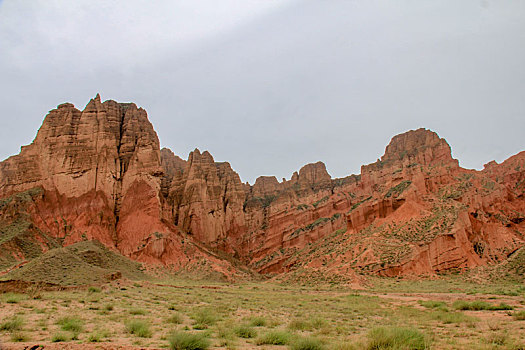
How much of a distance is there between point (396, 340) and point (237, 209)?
9823 cm

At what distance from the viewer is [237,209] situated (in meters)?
108

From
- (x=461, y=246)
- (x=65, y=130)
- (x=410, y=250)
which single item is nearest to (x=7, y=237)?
(x=65, y=130)

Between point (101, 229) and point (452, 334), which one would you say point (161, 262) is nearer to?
point (101, 229)

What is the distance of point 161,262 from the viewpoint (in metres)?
66.3

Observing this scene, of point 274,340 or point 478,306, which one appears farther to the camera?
point 478,306

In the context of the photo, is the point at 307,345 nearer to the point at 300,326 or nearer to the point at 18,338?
the point at 300,326

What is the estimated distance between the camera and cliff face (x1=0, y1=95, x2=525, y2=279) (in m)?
54.5

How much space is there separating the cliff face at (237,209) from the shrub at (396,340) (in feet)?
129

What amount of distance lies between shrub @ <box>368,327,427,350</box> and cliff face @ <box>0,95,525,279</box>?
3923 centimetres

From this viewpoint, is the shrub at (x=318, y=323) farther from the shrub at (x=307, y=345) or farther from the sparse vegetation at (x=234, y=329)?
the shrub at (x=307, y=345)

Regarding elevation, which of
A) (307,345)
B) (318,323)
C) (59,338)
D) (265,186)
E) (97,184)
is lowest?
(318,323)

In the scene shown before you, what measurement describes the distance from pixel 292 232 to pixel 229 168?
32054 mm

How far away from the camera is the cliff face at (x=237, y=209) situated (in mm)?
54469

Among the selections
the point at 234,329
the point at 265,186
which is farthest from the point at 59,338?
the point at 265,186
